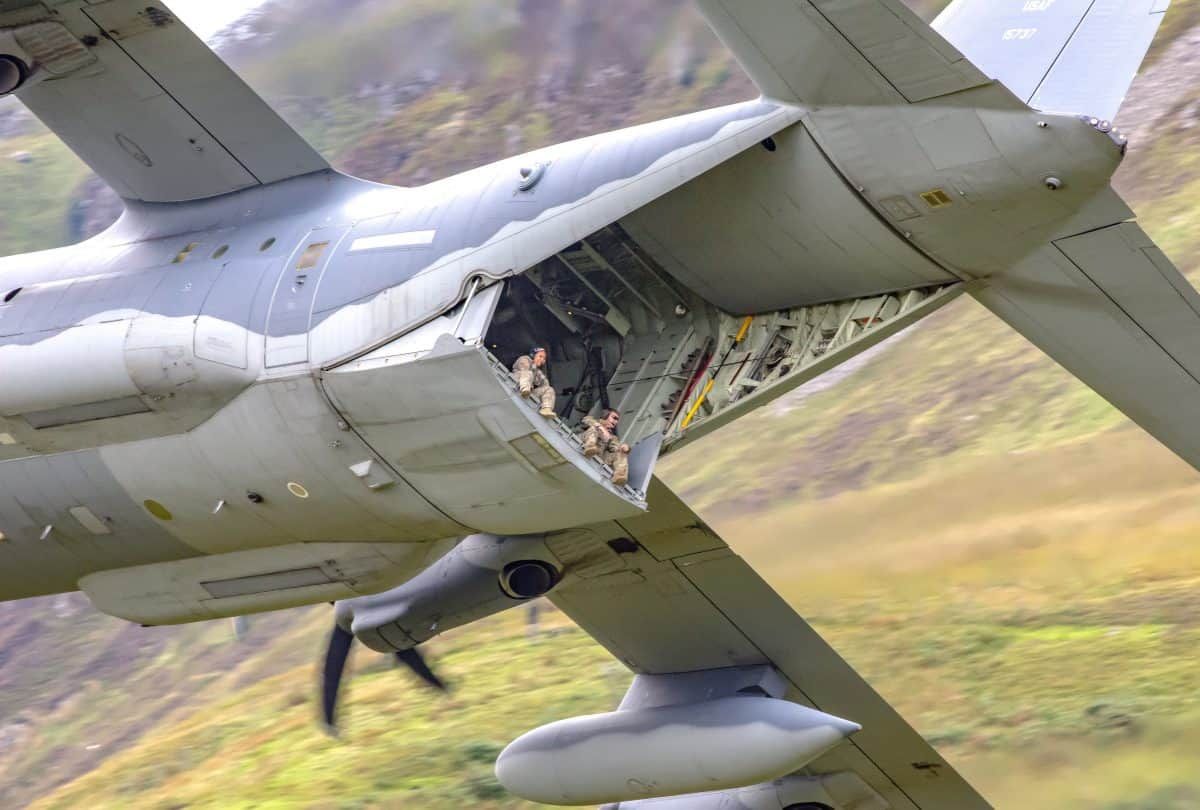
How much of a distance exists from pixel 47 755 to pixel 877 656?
1581 centimetres

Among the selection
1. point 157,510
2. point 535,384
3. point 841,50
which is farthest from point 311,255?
point 841,50

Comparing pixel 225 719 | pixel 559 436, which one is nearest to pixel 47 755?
pixel 225 719

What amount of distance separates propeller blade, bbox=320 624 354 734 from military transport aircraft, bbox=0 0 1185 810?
3.11ft

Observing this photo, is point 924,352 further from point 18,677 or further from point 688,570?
point 18,677

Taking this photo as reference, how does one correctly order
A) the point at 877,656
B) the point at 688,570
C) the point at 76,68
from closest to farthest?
the point at 76,68 < the point at 688,570 < the point at 877,656

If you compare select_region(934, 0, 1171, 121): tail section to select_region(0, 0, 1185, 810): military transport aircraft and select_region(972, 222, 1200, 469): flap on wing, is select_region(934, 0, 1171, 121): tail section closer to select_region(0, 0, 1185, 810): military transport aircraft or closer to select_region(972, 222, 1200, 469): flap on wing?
select_region(0, 0, 1185, 810): military transport aircraft

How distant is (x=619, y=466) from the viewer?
11867 mm

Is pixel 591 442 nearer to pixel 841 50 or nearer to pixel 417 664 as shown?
pixel 841 50

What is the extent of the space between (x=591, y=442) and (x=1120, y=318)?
12.1 feet

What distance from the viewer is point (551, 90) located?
96.0 feet

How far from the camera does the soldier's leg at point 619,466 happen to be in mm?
11836

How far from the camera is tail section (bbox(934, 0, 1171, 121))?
1066cm

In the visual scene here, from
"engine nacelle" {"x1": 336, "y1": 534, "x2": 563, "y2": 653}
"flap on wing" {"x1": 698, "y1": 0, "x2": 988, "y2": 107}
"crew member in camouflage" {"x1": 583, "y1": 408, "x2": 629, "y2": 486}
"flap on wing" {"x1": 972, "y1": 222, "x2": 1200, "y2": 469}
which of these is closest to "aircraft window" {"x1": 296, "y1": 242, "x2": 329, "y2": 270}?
"crew member in camouflage" {"x1": 583, "y1": 408, "x2": 629, "y2": 486}

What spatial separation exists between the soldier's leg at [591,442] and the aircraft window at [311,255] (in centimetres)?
248
